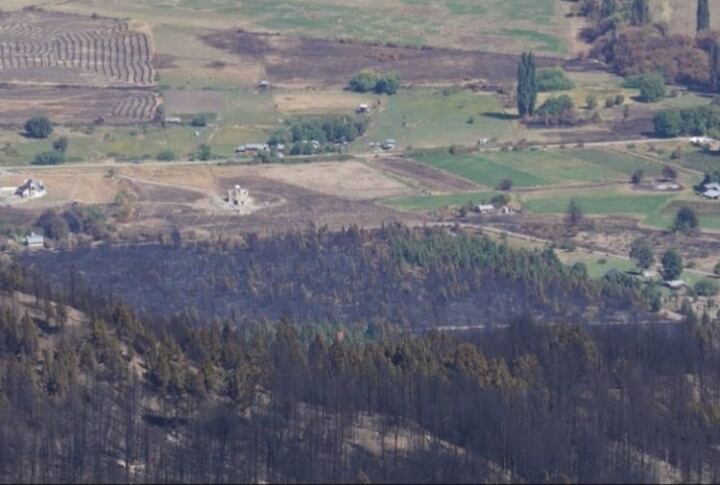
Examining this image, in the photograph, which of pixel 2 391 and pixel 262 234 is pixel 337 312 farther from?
pixel 2 391

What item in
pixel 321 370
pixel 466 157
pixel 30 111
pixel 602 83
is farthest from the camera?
pixel 602 83

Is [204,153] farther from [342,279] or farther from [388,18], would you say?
[388,18]

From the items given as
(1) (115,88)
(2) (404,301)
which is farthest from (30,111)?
(2) (404,301)

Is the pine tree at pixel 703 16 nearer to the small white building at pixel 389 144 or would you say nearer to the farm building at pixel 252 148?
the small white building at pixel 389 144

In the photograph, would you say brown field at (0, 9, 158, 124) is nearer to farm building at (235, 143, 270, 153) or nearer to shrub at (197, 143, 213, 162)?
shrub at (197, 143, 213, 162)

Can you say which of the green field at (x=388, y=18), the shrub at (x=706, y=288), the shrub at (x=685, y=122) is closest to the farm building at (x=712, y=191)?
the shrub at (x=685, y=122)

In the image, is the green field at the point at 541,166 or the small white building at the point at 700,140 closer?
the green field at the point at 541,166
